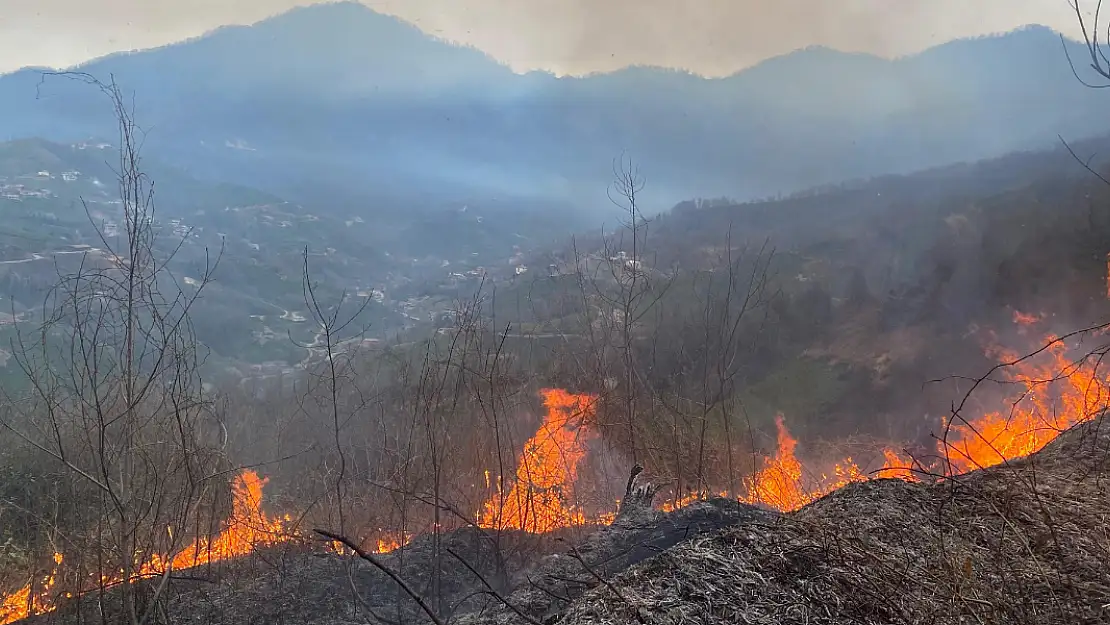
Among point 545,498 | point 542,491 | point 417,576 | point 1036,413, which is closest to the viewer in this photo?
point 417,576

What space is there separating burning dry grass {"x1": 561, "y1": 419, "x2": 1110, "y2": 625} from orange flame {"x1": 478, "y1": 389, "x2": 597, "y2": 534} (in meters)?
3.87

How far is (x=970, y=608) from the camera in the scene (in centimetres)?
300

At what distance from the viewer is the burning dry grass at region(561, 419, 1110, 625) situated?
3143 mm

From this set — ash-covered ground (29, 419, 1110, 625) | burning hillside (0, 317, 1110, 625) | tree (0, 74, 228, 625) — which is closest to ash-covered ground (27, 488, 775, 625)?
ash-covered ground (29, 419, 1110, 625)

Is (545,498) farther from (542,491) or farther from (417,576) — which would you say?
(417,576)

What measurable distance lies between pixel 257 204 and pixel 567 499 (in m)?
170

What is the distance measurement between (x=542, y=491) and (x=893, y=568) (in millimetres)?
5658

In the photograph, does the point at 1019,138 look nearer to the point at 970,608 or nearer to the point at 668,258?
the point at 668,258

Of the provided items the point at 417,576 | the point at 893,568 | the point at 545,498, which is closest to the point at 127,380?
the point at 417,576

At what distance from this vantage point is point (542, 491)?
28.0 ft

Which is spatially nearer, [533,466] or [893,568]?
[893,568]

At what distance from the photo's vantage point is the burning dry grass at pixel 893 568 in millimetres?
3143

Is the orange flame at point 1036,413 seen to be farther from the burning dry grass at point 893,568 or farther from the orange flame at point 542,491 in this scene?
the burning dry grass at point 893,568

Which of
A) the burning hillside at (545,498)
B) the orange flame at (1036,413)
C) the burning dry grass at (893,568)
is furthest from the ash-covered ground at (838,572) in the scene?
the orange flame at (1036,413)
